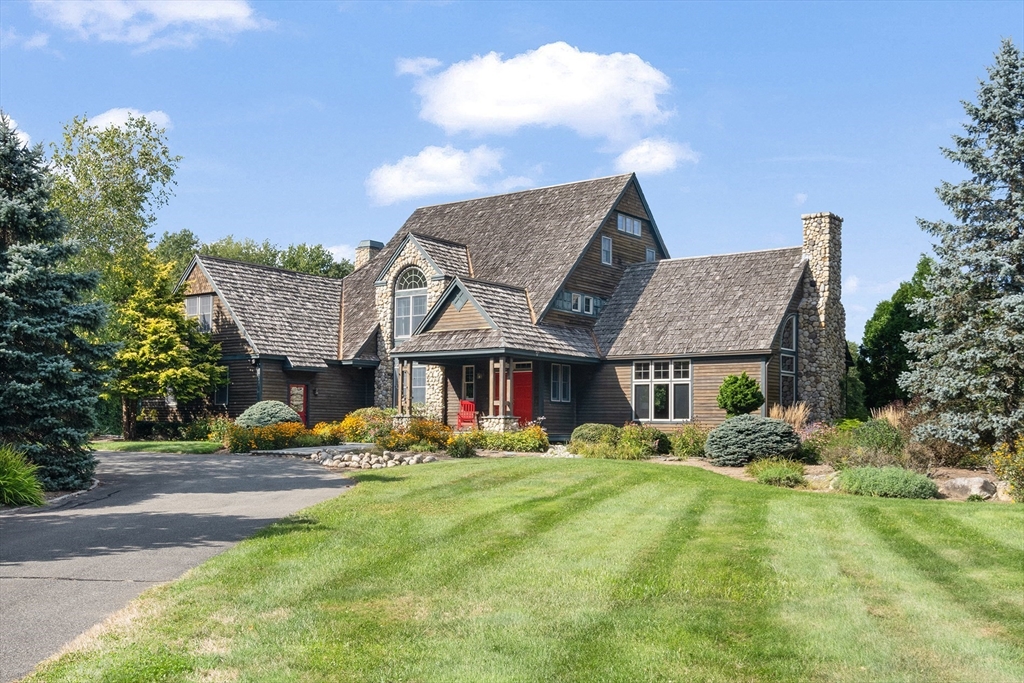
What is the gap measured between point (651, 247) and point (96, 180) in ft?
79.9

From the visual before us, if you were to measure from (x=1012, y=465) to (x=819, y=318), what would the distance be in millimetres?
14709

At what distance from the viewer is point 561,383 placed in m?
34.2

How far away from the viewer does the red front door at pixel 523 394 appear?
33.2 metres

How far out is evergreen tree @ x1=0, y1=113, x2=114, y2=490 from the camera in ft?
61.7

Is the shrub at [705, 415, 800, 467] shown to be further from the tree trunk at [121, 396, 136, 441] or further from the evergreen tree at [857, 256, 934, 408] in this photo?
the tree trunk at [121, 396, 136, 441]

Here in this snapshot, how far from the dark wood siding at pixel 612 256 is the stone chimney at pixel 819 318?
7429 millimetres

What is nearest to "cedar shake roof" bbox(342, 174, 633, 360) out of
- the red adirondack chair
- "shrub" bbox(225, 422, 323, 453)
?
the red adirondack chair

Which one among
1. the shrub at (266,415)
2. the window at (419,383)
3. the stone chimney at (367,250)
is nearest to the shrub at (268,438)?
the shrub at (266,415)

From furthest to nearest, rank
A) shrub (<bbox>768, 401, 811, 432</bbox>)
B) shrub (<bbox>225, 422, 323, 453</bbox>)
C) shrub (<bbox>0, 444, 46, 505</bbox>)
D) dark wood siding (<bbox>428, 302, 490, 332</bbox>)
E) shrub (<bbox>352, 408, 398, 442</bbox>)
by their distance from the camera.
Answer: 1. dark wood siding (<bbox>428, 302, 490, 332</bbox>)
2. shrub (<bbox>352, 408, 398, 442</bbox>)
3. shrub (<bbox>225, 422, 323, 453</bbox>)
4. shrub (<bbox>768, 401, 811, 432</bbox>)
5. shrub (<bbox>0, 444, 46, 505</bbox>)

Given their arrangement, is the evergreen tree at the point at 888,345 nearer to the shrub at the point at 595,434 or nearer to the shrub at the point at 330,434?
the shrub at the point at 595,434

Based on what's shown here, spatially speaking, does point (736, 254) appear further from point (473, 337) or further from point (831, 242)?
point (473, 337)

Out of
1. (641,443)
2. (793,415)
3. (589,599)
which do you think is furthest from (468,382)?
(589,599)

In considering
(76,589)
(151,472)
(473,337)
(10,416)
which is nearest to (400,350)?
(473,337)

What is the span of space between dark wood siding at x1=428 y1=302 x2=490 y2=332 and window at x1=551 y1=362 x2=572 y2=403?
11.7 ft
